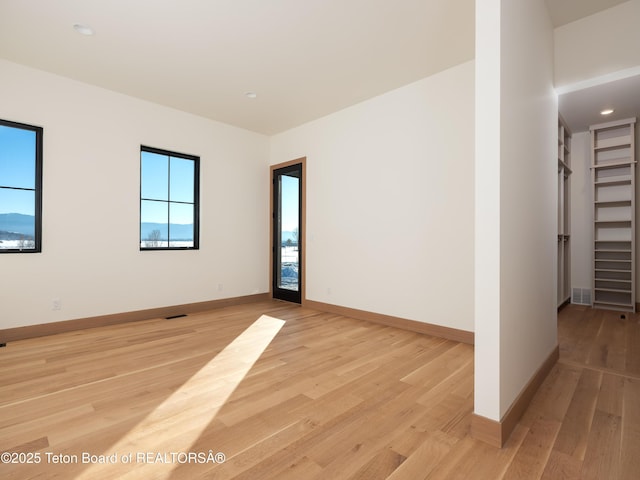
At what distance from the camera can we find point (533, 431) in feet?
5.82

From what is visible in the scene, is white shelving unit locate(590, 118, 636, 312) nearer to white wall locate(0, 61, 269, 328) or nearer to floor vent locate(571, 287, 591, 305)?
floor vent locate(571, 287, 591, 305)

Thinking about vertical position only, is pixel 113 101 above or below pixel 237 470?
above

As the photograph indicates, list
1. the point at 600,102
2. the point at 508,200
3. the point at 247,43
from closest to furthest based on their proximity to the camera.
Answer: the point at 508,200, the point at 247,43, the point at 600,102

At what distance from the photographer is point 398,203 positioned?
3947mm

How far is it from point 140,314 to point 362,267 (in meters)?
2.99

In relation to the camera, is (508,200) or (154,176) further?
(154,176)

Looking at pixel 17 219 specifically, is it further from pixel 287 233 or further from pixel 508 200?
pixel 508 200

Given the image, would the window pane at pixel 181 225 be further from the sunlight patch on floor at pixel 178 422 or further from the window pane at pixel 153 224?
the sunlight patch on floor at pixel 178 422

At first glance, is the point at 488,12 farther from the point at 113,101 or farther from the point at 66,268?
the point at 66,268

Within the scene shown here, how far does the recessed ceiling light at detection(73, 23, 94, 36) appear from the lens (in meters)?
2.79

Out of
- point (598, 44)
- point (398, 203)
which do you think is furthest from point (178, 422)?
point (598, 44)

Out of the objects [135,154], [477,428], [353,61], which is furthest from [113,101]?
[477,428]

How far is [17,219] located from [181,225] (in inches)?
69.9

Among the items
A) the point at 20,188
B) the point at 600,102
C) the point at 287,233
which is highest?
the point at 600,102
